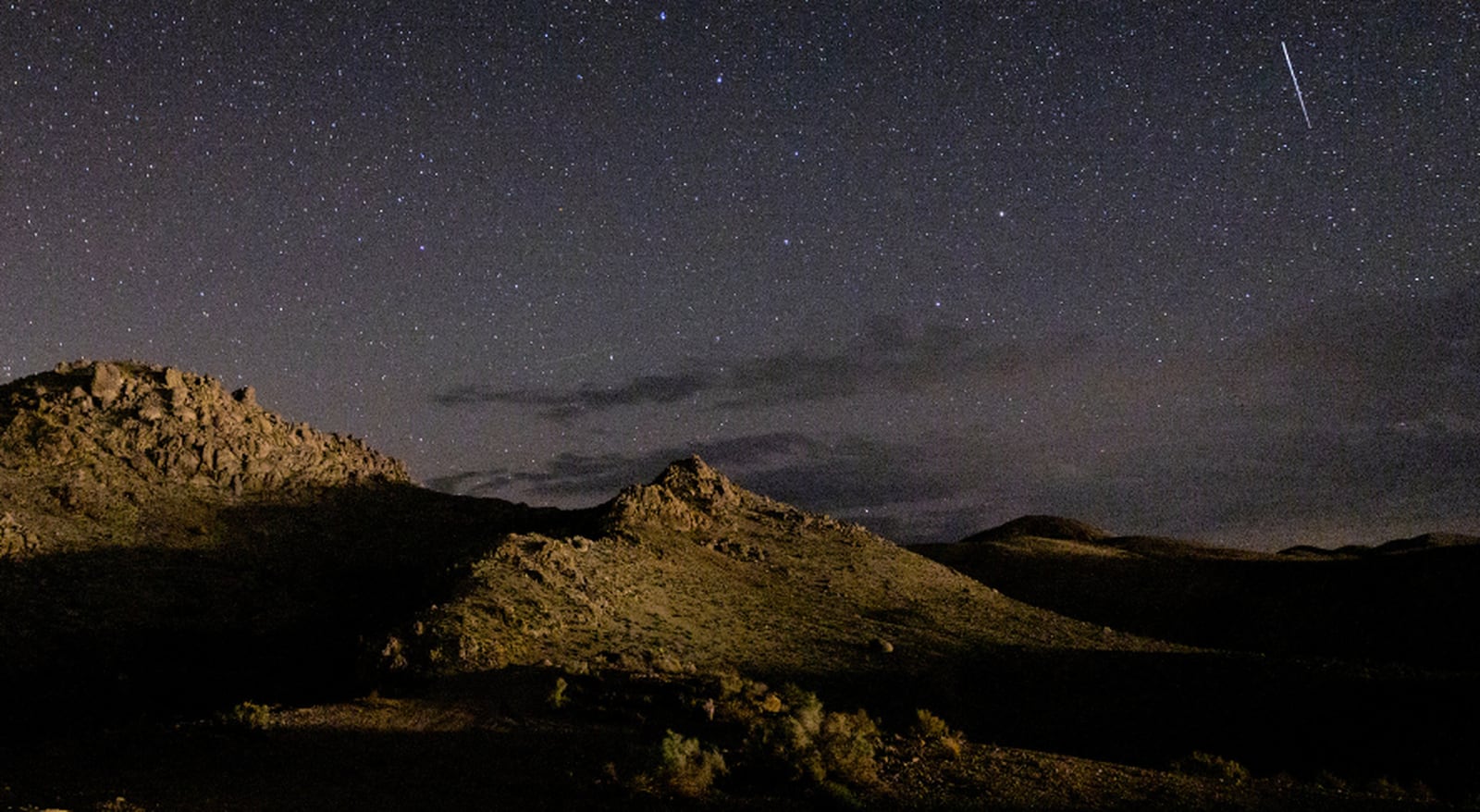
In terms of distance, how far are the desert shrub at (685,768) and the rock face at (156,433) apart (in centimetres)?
3407

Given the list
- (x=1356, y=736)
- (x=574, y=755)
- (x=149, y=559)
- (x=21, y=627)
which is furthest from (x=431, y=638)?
(x=1356, y=736)

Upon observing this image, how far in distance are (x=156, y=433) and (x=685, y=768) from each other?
120 ft

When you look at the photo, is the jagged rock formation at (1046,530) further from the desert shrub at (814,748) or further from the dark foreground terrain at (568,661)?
the desert shrub at (814,748)

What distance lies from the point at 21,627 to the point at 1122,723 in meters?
35.0

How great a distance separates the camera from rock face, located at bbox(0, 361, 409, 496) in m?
36.2

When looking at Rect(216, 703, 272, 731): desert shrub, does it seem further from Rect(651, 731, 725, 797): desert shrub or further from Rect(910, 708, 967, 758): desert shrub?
Rect(910, 708, 967, 758): desert shrub

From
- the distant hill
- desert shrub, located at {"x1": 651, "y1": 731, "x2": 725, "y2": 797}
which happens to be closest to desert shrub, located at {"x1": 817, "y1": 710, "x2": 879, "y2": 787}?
desert shrub, located at {"x1": 651, "y1": 731, "x2": 725, "y2": 797}

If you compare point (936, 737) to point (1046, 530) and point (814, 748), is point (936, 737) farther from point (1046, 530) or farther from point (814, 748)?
point (1046, 530)

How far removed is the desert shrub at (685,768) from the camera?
13.3 metres

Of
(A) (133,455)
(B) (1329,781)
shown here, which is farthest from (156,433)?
(B) (1329,781)

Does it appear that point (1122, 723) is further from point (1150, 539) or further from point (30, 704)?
point (1150, 539)

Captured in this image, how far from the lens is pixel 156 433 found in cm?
3888

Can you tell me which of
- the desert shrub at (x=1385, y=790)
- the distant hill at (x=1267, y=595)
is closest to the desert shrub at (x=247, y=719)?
the desert shrub at (x=1385, y=790)

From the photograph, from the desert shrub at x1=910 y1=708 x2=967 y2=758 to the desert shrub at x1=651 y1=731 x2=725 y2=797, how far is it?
15.3ft
